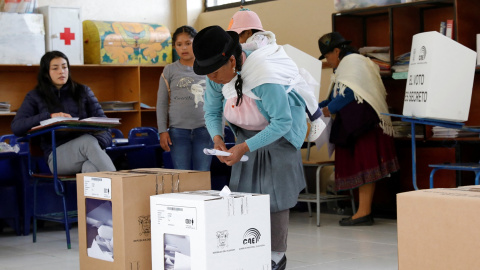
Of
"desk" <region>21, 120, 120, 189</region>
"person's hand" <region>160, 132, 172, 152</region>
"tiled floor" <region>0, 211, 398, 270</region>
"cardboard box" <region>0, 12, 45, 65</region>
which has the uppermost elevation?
"cardboard box" <region>0, 12, 45, 65</region>

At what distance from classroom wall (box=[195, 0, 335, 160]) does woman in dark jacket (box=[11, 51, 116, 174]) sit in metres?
2.52

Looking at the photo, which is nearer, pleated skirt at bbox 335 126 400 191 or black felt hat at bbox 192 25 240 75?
black felt hat at bbox 192 25 240 75

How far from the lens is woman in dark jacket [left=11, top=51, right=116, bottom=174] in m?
4.29

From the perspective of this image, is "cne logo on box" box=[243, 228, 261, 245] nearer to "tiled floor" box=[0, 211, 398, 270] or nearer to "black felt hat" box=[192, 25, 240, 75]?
"black felt hat" box=[192, 25, 240, 75]

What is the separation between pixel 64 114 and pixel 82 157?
0.29m

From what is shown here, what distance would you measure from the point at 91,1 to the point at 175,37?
3.01m

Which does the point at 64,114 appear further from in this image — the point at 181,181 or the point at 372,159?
the point at 372,159

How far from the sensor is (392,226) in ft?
16.4

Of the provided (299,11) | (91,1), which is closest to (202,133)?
(299,11)

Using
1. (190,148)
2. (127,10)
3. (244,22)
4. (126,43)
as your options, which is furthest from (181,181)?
(127,10)

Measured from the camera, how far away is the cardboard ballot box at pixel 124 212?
8.96 ft

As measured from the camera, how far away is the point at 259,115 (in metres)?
2.96

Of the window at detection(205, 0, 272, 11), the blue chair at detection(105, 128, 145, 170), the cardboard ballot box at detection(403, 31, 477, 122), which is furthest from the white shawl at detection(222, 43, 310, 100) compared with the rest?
the window at detection(205, 0, 272, 11)

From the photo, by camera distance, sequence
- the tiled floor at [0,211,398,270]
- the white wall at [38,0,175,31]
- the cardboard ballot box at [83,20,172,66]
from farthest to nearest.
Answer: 1. the white wall at [38,0,175,31]
2. the cardboard ballot box at [83,20,172,66]
3. the tiled floor at [0,211,398,270]
